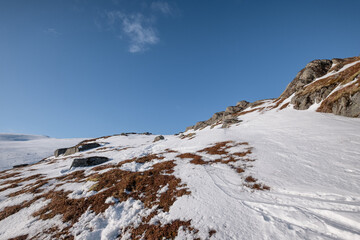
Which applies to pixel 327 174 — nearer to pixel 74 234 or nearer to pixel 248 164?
pixel 248 164

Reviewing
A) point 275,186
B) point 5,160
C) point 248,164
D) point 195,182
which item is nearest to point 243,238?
point 275,186

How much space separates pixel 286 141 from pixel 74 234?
21298 millimetres

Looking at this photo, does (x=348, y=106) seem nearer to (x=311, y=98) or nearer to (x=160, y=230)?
(x=311, y=98)

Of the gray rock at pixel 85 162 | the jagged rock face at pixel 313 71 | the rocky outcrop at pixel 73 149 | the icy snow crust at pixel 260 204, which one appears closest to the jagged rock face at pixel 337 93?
the jagged rock face at pixel 313 71

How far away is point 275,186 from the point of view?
8.30 meters

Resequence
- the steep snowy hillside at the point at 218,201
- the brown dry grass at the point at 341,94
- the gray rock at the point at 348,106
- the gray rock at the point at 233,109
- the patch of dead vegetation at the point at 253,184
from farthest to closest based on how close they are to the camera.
Answer: the gray rock at the point at 233,109 < the brown dry grass at the point at 341,94 < the gray rock at the point at 348,106 < the patch of dead vegetation at the point at 253,184 < the steep snowy hillside at the point at 218,201

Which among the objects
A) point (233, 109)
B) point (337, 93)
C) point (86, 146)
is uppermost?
point (233, 109)

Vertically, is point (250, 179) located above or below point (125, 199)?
above

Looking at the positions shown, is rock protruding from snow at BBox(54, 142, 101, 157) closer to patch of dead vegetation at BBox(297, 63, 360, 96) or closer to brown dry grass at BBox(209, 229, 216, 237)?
brown dry grass at BBox(209, 229, 216, 237)

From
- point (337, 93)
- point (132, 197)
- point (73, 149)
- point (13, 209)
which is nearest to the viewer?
point (132, 197)

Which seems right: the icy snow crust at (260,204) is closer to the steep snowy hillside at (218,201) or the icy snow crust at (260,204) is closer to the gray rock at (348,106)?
the steep snowy hillside at (218,201)

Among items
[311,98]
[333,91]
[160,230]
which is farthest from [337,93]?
[160,230]

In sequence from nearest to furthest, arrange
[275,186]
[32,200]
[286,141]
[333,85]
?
1. [275,186]
2. [32,200]
3. [286,141]
4. [333,85]

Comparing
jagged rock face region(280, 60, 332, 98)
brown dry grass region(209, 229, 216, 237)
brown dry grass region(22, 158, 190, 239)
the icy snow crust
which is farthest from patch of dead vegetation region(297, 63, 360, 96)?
brown dry grass region(209, 229, 216, 237)
